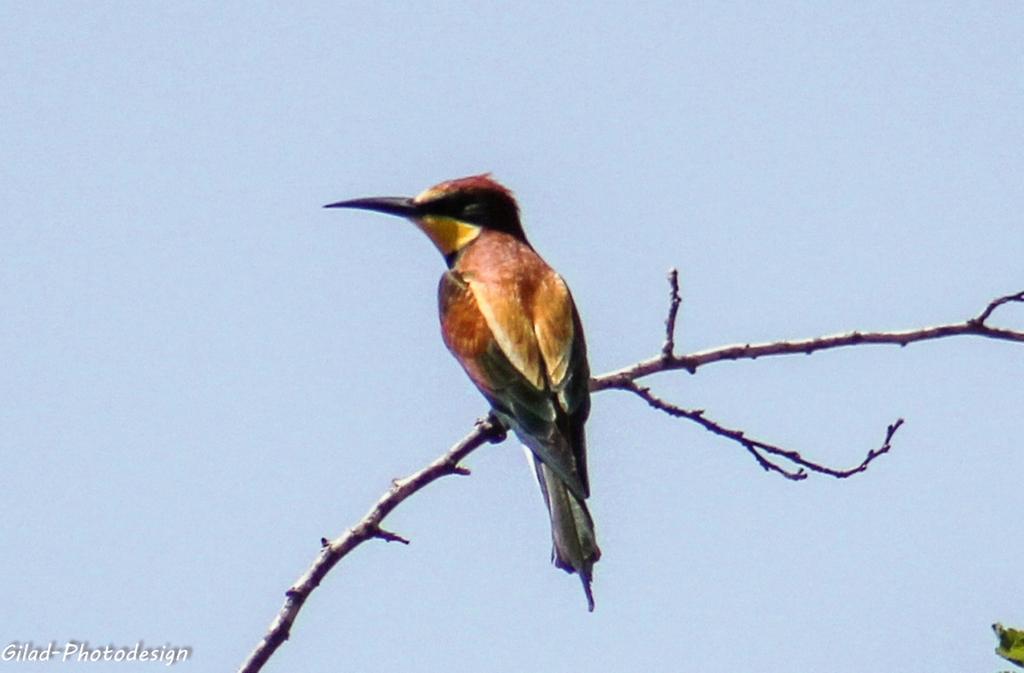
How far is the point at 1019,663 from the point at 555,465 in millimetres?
1514

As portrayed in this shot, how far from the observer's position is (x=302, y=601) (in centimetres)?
270

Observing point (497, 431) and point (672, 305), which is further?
point (497, 431)

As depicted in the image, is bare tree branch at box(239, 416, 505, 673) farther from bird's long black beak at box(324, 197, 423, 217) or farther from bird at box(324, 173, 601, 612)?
bird's long black beak at box(324, 197, 423, 217)

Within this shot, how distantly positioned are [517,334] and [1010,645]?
1.98m

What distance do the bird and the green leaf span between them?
2.79ft

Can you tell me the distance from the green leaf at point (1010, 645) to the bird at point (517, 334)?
2.79ft

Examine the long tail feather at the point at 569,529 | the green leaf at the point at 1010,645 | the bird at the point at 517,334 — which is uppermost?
the bird at the point at 517,334

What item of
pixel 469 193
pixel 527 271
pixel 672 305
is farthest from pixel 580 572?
pixel 469 193

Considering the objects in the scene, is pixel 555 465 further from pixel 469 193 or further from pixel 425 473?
pixel 469 193

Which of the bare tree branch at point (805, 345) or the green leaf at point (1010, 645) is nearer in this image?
the green leaf at point (1010, 645)

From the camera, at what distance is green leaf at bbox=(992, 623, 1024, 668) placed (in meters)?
2.21

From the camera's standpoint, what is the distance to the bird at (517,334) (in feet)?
11.7

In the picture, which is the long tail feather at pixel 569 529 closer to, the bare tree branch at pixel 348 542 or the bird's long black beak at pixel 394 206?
the bare tree branch at pixel 348 542

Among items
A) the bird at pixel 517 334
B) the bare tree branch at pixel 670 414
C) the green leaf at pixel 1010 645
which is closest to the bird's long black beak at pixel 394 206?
the bird at pixel 517 334
